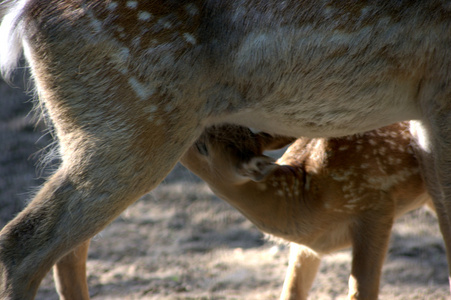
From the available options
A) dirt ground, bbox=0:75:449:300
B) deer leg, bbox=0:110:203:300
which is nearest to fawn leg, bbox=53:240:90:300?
dirt ground, bbox=0:75:449:300

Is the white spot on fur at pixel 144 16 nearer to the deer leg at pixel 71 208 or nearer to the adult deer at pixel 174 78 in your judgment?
the adult deer at pixel 174 78

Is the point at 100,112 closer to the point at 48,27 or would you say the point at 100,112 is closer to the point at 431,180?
the point at 48,27

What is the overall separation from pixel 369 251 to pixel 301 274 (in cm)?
51

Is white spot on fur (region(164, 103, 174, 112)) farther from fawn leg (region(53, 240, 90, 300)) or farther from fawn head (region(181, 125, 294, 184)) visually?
fawn leg (region(53, 240, 90, 300))

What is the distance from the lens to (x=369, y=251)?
2996mm

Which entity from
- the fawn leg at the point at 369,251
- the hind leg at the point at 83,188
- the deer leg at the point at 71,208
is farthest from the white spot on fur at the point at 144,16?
the fawn leg at the point at 369,251

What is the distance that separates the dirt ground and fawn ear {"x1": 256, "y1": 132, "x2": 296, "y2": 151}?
0.96 meters

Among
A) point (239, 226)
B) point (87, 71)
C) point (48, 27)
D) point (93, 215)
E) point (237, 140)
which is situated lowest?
point (239, 226)

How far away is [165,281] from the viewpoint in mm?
3750

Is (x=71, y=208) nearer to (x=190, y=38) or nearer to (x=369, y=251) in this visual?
(x=190, y=38)

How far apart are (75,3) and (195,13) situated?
1.53ft

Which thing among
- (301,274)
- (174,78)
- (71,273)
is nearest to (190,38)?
(174,78)

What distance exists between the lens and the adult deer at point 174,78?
231 cm

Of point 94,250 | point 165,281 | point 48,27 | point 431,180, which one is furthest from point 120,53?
point 94,250
